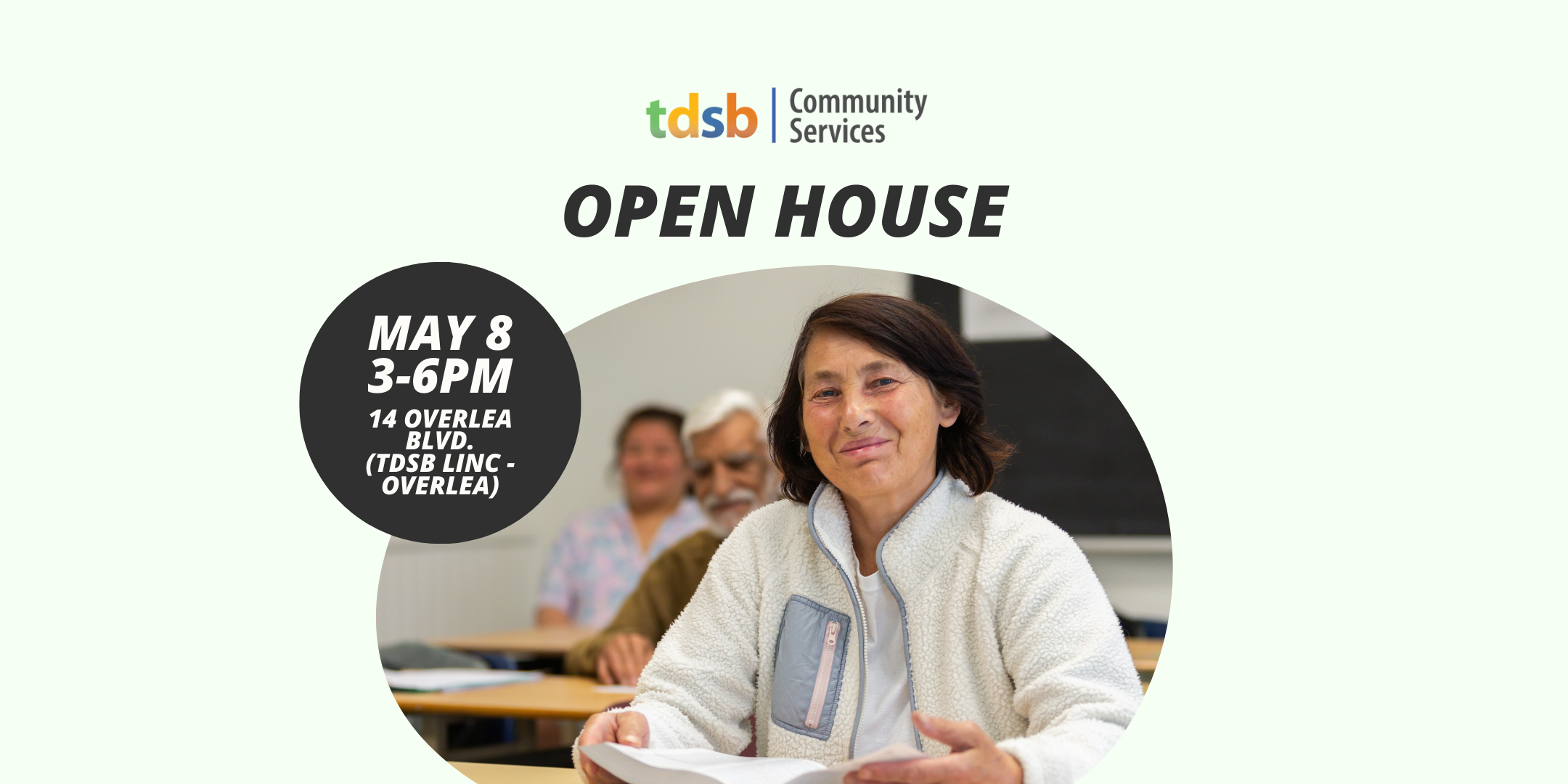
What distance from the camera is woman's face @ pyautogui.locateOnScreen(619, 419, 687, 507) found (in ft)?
12.6

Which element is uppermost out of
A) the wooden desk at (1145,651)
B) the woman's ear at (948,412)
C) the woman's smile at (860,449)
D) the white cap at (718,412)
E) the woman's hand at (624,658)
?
the white cap at (718,412)

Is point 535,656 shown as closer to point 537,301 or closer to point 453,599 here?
point 453,599

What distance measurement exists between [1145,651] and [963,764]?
169 cm

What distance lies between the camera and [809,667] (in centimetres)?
141

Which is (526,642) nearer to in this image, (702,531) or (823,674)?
(702,531)

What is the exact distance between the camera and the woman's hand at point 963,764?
1.14 metres

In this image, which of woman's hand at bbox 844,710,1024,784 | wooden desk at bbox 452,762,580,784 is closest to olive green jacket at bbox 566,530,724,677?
wooden desk at bbox 452,762,580,784

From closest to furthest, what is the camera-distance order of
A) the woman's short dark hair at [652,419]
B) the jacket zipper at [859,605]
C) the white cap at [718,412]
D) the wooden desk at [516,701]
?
1. the jacket zipper at [859,605]
2. the wooden desk at [516,701]
3. the white cap at [718,412]
4. the woman's short dark hair at [652,419]

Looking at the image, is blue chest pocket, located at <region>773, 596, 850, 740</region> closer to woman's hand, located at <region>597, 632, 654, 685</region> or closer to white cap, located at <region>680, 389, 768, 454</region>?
woman's hand, located at <region>597, 632, 654, 685</region>

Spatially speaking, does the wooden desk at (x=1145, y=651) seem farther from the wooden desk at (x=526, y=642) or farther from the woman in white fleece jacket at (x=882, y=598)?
the wooden desk at (x=526, y=642)

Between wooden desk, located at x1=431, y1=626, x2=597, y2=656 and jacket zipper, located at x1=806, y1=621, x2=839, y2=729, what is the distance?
1645 mm

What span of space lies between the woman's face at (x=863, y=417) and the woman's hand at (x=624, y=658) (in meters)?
1.21

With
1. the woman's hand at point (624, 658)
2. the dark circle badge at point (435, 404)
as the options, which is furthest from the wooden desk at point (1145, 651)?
the dark circle badge at point (435, 404)

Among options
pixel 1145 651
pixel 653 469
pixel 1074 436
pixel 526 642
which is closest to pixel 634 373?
pixel 653 469
